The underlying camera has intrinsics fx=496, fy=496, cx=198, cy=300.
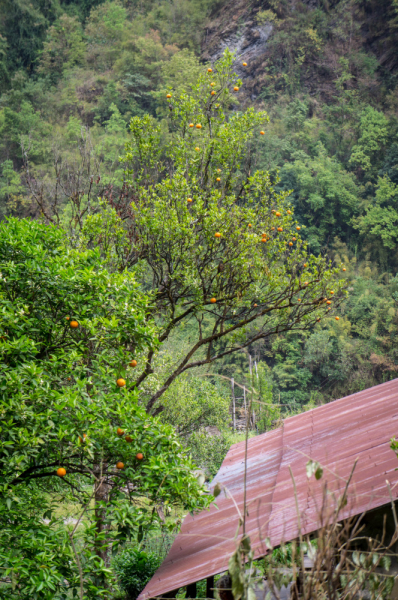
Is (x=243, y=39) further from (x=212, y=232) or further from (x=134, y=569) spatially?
(x=134, y=569)

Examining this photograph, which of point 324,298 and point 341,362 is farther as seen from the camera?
point 341,362

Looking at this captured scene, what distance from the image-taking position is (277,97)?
44.0 metres

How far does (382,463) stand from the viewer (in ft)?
10.8

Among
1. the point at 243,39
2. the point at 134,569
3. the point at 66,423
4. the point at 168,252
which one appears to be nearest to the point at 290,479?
the point at 66,423

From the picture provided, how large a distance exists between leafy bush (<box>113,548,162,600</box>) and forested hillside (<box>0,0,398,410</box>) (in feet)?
78.2

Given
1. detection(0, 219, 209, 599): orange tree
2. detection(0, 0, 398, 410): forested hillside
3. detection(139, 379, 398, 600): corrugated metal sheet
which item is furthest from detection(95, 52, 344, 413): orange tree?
detection(0, 0, 398, 410): forested hillside

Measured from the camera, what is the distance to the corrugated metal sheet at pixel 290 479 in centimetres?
295

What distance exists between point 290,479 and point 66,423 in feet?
5.96

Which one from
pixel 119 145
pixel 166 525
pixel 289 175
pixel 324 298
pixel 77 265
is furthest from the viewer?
pixel 289 175

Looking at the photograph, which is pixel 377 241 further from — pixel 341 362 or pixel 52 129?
pixel 52 129

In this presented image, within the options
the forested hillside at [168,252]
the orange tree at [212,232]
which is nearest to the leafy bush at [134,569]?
the forested hillside at [168,252]

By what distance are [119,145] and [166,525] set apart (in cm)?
3635

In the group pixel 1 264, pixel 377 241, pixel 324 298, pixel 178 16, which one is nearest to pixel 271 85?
pixel 178 16

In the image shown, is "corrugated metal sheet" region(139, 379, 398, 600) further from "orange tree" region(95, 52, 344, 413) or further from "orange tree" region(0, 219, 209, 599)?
"orange tree" region(95, 52, 344, 413)
